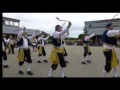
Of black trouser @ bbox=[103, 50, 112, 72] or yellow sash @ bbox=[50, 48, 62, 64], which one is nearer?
black trouser @ bbox=[103, 50, 112, 72]

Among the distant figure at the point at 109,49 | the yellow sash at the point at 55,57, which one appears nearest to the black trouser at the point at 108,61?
the distant figure at the point at 109,49

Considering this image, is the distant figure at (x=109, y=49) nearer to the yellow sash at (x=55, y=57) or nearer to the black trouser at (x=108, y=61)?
the black trouser at (x=108, y=61)

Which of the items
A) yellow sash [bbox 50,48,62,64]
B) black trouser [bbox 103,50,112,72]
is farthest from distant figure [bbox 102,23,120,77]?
yellow sash [bbox 50,48,62,64]

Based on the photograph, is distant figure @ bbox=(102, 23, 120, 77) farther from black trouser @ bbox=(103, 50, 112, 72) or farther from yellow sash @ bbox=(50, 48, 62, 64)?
yellow sash @ bbox=(50, 48, 62, 64)

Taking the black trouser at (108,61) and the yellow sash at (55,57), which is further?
the yellow sash at (55,57)

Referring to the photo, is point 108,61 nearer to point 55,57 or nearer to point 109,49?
point 109,49

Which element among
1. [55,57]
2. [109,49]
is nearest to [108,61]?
[109,49]

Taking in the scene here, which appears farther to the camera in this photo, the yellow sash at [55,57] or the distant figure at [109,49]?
the yellow sash at [55,57]

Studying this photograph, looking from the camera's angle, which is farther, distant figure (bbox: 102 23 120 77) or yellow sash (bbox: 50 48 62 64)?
yellow sash (bbox: 50 48 62 64)

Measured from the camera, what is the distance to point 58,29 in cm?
613
